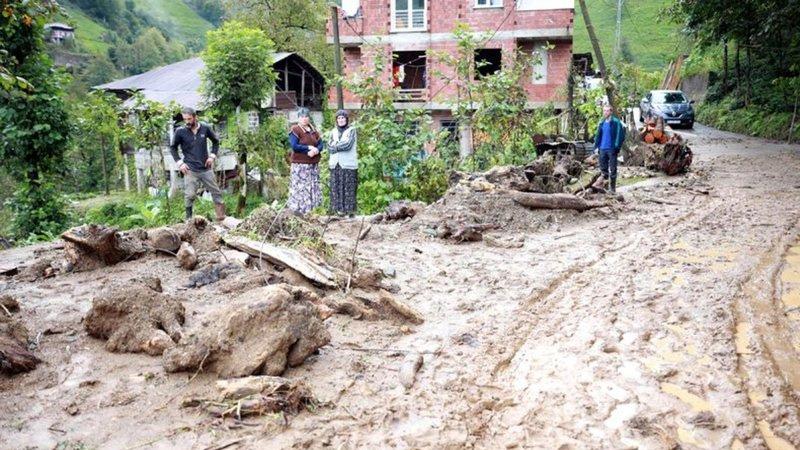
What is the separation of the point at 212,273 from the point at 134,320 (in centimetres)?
137

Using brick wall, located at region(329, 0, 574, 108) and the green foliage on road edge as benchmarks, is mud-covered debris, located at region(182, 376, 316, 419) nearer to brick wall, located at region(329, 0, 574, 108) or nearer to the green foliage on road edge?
the green foliage on road edge

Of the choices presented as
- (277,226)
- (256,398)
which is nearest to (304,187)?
(277,226)

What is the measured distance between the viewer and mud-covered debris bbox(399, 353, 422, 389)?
→ 157 inches

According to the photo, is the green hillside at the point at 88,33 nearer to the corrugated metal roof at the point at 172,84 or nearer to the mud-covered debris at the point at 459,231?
the corrugated metal roof at the point at 172,84

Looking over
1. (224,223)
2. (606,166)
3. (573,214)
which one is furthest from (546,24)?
(224,223)

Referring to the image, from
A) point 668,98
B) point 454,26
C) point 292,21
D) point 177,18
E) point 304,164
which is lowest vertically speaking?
point 304,164

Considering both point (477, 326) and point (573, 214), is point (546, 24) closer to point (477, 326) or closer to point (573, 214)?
point (573, 214)

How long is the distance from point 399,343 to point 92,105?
33.9ft

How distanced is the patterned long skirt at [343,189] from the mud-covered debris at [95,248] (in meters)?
3.41

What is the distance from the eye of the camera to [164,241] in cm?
652

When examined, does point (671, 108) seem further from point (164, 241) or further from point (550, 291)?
point (164, 241)

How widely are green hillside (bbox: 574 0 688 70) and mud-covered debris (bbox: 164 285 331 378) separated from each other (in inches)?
2117

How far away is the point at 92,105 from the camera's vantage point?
1234 centimetres

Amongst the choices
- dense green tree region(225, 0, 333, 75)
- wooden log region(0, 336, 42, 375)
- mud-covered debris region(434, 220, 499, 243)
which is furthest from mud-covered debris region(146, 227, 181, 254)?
dense green tree region(225, 0, 333, 75)
